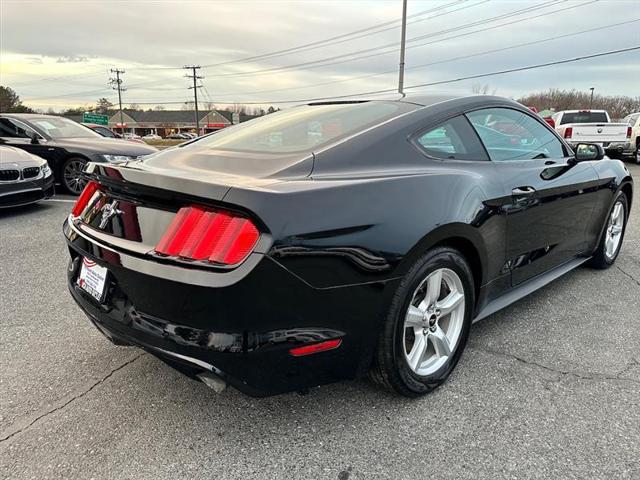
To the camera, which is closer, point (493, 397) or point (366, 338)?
point (366, 338)

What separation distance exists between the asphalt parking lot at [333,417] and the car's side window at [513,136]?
1141 mm

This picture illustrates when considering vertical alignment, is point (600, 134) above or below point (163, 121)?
above

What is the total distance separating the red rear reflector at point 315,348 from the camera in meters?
1.87

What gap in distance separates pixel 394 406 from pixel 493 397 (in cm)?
51

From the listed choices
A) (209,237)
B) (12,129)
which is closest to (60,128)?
(12,129)

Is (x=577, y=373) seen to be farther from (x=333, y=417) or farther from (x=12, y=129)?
(x=12, y=129)

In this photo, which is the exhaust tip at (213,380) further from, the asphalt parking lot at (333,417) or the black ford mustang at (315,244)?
the asphalt parking lot at (333,417)

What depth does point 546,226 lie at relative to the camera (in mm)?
3096

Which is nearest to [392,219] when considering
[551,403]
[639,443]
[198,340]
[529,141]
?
[198,340]

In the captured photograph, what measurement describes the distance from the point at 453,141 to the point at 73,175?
749 cm

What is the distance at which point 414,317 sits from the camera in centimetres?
229

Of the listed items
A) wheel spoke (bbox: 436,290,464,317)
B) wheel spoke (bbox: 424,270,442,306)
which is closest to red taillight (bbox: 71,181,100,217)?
wheel spoke (bbox: 424,270,442,306)

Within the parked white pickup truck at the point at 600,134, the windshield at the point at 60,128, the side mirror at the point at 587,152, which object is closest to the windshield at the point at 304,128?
the side mirror at the point at 587,152

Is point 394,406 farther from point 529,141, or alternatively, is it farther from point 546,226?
point 529,141
